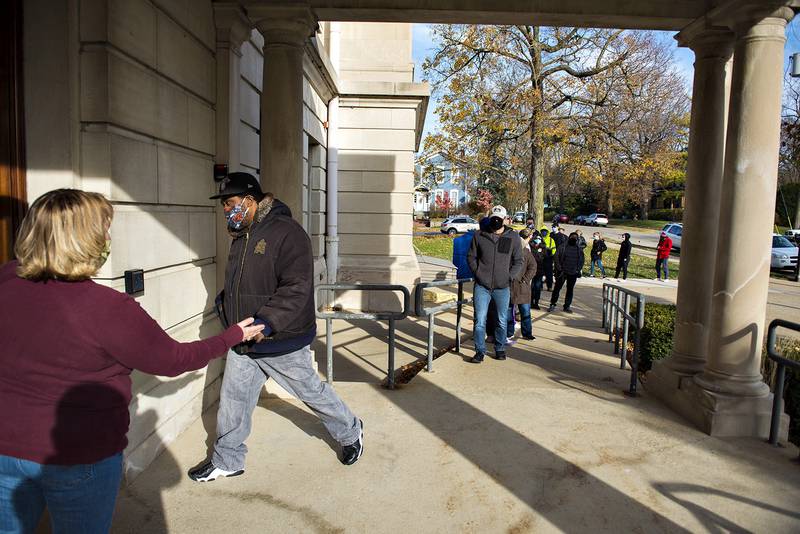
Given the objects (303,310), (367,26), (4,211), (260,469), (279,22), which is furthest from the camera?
(367,26)

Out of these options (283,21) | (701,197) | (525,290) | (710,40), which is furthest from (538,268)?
(283,21)

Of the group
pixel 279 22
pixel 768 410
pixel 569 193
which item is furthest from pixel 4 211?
pixel 569 193

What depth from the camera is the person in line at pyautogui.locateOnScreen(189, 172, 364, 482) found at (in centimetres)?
346

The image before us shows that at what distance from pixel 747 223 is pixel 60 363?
4.77m

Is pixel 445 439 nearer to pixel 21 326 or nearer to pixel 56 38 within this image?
pixel 21 326

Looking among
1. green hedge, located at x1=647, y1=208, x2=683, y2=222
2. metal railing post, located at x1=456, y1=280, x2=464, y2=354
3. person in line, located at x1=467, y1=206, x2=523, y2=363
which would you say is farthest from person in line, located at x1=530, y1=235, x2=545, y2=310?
green hedge, located at x1=647, y1=208, x2=683, y2=222

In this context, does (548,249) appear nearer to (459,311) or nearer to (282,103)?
(459,311)

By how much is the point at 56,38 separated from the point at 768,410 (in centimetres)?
559

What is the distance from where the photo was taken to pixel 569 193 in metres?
67.2

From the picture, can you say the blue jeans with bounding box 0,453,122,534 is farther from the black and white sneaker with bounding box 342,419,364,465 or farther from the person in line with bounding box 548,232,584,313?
the person in line with bounding box 548,232,584,313

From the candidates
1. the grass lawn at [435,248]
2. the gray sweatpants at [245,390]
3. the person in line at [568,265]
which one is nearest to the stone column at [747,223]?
the gray sweatpants at [245,390]

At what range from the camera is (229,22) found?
4.86 metres

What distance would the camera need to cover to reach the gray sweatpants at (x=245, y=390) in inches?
141

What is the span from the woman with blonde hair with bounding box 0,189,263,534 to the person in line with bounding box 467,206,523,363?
17.0ft
